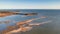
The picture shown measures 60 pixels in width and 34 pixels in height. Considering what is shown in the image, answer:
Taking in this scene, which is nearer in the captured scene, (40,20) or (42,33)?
(42,33)

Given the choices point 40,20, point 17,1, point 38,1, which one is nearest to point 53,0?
point 38,1

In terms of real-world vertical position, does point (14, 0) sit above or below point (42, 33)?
above

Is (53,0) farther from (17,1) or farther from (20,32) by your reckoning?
(20,32)

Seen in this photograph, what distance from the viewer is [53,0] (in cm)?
293

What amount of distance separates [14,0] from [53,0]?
993 mm

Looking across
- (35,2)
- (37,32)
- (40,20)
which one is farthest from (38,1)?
(37,32)

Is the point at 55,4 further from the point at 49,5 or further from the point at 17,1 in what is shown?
the point at 17,1

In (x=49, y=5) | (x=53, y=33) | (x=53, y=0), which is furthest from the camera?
(x=49, y=5)

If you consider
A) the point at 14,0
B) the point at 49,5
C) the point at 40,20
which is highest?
the point at 14,0

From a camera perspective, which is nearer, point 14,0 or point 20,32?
point 20,32

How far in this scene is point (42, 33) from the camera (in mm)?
2213

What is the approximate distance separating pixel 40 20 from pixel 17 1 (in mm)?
797

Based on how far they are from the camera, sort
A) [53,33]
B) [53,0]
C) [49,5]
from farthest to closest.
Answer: [49,5] < [53,0] < [53,33]

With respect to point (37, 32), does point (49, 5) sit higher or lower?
higher
